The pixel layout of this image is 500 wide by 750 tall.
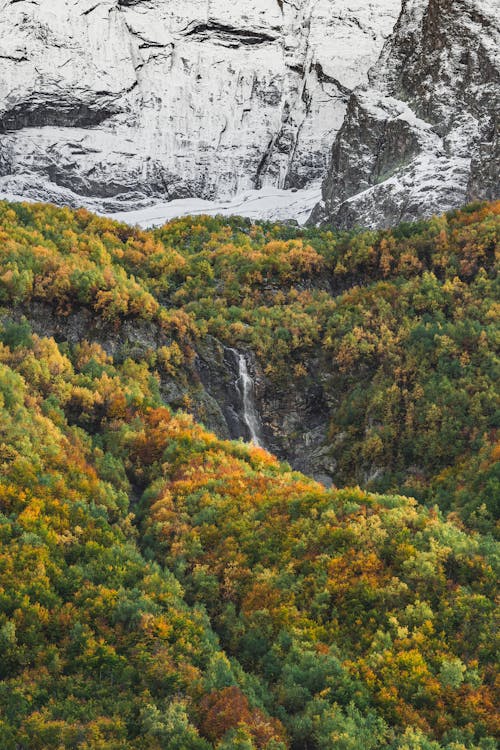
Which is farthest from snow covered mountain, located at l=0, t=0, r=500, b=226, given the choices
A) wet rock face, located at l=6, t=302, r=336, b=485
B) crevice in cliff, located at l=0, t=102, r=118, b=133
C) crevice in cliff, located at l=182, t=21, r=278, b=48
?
wet rock face, located at l=6, t=302, r=336, b=485

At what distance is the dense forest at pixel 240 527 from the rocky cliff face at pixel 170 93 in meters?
91.4

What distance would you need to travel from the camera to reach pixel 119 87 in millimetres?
140875

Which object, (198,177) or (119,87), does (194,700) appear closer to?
(198,177)

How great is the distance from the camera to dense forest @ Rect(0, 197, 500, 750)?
17891 mm

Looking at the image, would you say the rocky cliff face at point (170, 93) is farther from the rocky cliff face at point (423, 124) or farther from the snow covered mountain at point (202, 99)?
the rocky cliff face at point (423, 124)

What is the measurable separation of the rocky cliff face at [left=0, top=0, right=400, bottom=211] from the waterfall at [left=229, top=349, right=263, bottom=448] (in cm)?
9263

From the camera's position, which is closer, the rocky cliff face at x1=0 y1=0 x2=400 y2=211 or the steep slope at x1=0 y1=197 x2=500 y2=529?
the steep slope at x1=0 y1=197 x2=500 y2=529

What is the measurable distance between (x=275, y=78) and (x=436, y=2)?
4698 cm

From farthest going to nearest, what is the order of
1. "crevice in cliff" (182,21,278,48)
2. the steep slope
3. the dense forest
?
"crevice in cliff" (182,21,278,48) → the steep slope → the dense forest

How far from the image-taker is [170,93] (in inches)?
5625

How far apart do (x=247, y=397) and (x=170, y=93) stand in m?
117

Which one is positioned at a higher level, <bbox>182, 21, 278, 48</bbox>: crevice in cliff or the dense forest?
<bbox>182, 21, 278, 48</bbox>: crevice in cliff

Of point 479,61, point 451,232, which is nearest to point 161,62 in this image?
point 479,61

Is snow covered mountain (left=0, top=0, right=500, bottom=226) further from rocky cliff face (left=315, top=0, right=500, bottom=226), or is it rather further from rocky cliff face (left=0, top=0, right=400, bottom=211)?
rocky cliff face (left=315, top=0, right=500, bottom=226)
